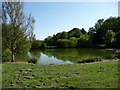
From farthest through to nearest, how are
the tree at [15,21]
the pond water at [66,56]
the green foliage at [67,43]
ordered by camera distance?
the green foliage at [67,43]
the pond water at [66,56]
the tree at [15,21]

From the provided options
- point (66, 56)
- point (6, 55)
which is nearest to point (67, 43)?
point (66, 56)

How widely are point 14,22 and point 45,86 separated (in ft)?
42.6

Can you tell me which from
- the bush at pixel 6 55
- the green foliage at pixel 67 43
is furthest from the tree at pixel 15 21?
the green foliage at pixel 67 43

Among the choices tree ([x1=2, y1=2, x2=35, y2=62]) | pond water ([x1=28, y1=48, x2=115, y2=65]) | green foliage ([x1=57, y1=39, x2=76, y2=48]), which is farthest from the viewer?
green foliage ([x1=57, y1=39, x2=76, y2=48])

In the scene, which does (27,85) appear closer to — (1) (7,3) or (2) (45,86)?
(2) (45,86)

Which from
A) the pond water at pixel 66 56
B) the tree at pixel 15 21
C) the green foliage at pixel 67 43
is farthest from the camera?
the green foliage at pixel 67 43

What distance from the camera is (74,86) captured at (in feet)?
21.9

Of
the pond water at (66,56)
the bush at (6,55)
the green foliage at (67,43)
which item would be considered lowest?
the pond water at (66,56)

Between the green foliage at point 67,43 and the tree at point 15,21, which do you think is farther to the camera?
the green foliage at point 67,43

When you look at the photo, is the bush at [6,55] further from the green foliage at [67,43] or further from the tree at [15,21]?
the green foliage at [67,43]

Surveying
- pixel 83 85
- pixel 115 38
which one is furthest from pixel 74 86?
pixel 115 38

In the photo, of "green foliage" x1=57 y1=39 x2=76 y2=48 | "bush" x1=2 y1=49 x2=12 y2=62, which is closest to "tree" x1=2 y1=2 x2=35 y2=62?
"bush" x1=2 y1=49 x2=12 y2=62

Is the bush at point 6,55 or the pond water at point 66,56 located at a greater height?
the bush at point 6,55

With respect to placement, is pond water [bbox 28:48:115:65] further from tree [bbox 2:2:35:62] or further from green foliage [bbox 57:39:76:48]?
green foliage [bbox 57:39:76:48]
